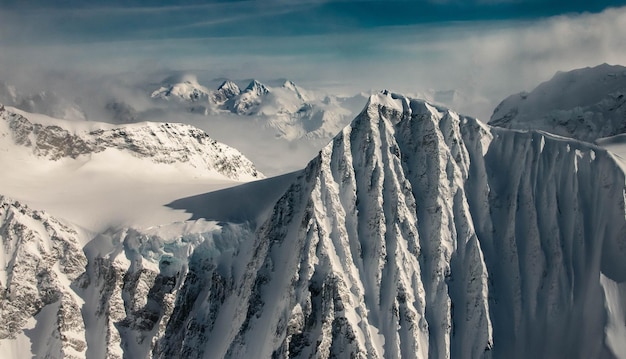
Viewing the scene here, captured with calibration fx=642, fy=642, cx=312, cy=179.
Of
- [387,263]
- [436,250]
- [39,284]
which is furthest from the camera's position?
[39,284]

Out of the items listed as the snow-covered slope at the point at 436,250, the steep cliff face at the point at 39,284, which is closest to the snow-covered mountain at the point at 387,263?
the snow-covered slope at the point at 436,250

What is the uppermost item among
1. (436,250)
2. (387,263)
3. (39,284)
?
(436,250)

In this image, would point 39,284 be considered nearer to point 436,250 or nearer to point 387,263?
point 387,263

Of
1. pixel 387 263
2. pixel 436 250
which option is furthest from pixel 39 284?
pixel 436 250

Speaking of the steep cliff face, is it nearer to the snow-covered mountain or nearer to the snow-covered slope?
the snow-covered mountain

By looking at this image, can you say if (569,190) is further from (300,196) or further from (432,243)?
(300,196)

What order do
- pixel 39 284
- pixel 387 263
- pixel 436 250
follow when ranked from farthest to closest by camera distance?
1. pixel 39 284
2. pixel 436 250
3. pixel 387 263

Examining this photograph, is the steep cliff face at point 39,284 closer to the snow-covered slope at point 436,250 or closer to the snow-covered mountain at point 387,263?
the snow-covered mountain at point 387,263

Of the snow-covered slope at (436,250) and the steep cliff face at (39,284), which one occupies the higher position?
the snow-covered slope at (436,250)

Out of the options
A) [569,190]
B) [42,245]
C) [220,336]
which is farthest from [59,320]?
[569,190]
